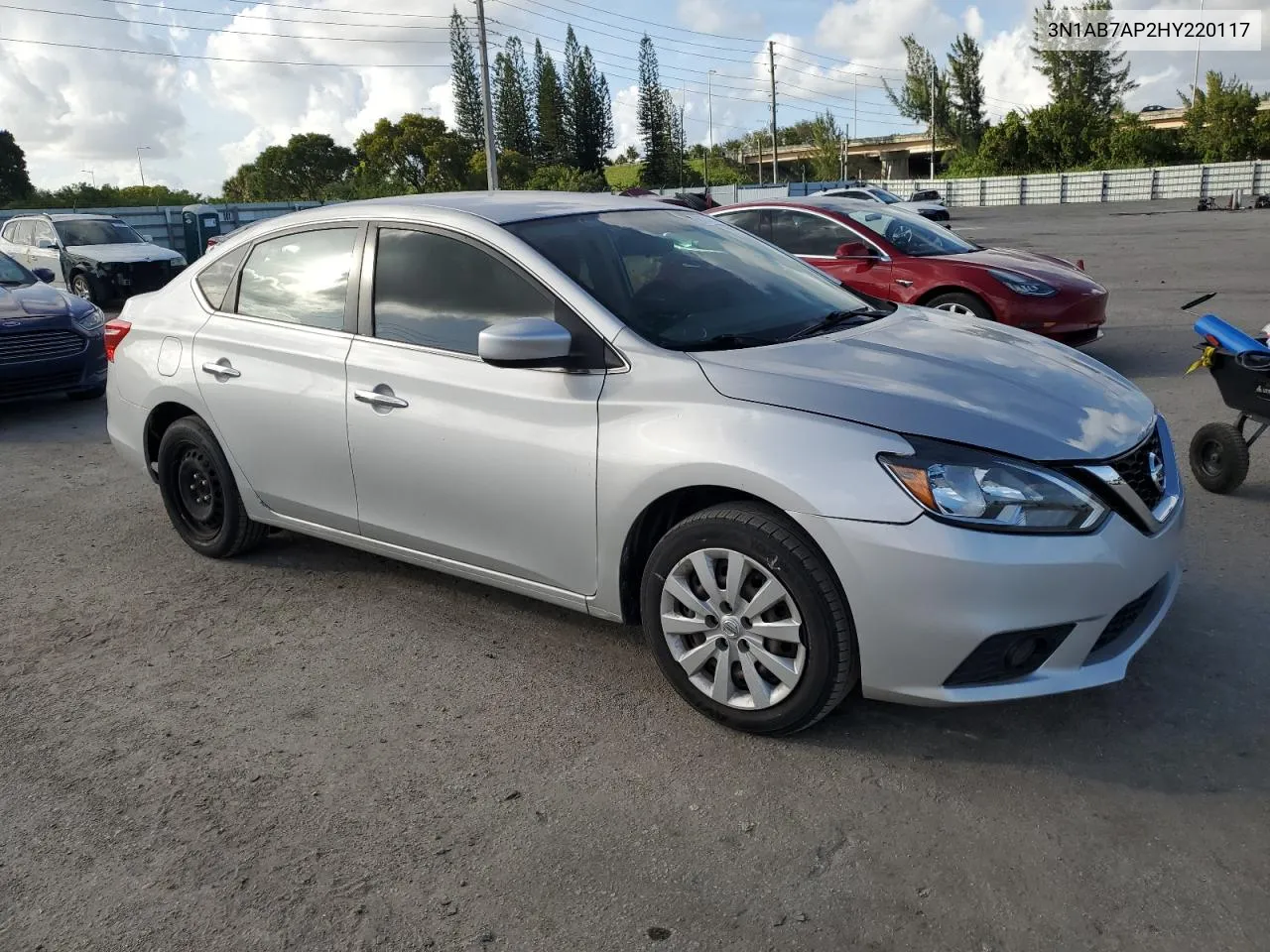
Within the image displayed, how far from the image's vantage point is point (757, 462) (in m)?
3.10

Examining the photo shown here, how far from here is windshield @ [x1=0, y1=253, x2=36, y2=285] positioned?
987 cm

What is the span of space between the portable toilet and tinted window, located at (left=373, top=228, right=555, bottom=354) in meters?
24.2

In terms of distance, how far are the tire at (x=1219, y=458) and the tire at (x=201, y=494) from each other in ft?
15.3

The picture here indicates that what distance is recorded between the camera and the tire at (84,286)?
17.2 metres

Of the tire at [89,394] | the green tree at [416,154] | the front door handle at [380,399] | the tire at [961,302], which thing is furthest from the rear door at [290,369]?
the green tree at [416,154]

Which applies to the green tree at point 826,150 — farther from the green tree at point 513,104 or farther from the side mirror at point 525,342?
the side mirror at point 525,342

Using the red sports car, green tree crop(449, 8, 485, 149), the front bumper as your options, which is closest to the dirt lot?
the front bumper

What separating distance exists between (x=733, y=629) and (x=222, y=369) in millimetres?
2662

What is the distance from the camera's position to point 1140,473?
3.23 meters

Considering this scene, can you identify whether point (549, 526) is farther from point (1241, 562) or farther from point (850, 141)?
point (850, 141)

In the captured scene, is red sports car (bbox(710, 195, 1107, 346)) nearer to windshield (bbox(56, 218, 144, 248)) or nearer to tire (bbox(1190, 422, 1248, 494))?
tire (bbox(1190, 422, 1248, 494))

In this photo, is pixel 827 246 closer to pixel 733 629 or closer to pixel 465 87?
pixel 733 629

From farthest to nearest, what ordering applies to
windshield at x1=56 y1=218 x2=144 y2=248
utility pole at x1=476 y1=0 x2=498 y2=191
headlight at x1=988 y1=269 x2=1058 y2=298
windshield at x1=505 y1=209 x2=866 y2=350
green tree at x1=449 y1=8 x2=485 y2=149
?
green tree at x1=449 y1=8 x2=485 y2=149 → utility pole at x1=476 y1=0 x2=498 y2=191 → windshield at x1=56 y1=218 x2=144 y2=248 → headlight at x1=988 y1=269 x2=1058 y2=298 → windshield at x1=505 y1=209 x2=866 y2=350

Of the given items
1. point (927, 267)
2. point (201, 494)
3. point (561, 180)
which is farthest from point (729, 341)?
point (561, 180)
